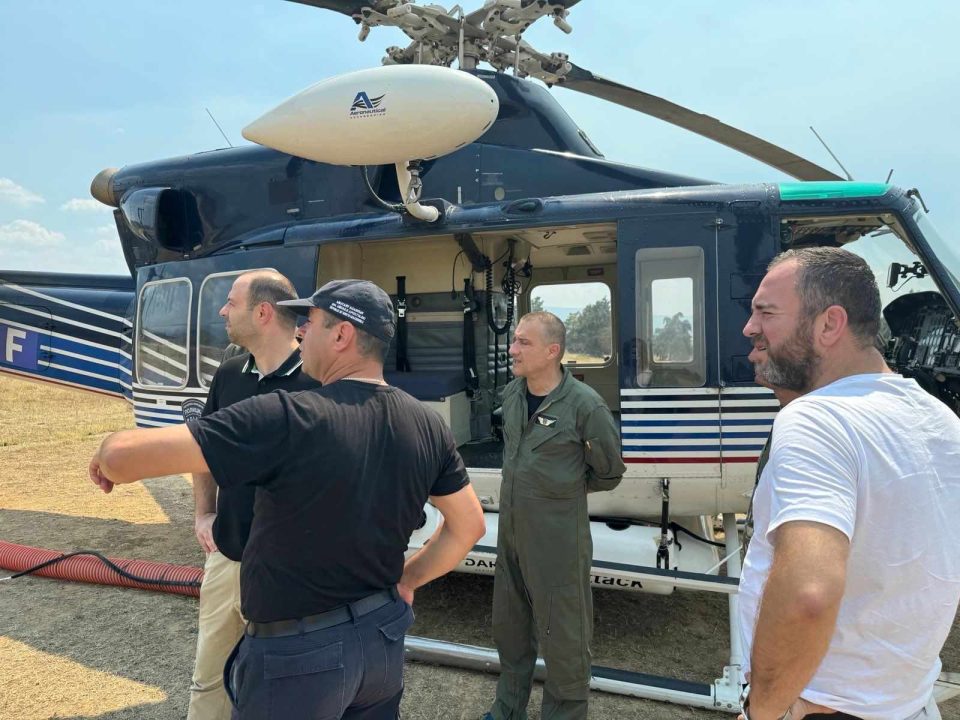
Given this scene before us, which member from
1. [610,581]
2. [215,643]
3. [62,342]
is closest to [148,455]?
[215,643]

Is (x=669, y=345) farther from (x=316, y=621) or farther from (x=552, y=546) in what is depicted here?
(x=316, y=621)

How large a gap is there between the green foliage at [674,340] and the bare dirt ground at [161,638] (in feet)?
5.52

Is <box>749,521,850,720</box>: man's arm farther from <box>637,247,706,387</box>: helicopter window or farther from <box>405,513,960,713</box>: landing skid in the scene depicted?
<box>637,247,706,387</box>: helicopter window

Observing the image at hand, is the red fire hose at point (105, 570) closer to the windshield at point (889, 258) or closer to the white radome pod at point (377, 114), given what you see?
the white radome pod at point (377, 114)

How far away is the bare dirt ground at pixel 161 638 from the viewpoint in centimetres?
300

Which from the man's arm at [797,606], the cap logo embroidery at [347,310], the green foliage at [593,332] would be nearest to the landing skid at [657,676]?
the man's arm at [797,606]

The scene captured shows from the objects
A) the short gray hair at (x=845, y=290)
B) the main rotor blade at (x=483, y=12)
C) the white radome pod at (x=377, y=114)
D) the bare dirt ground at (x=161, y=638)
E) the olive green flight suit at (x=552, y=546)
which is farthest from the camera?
the main rotor blade at (x=483, y=12)

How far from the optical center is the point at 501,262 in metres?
5.85

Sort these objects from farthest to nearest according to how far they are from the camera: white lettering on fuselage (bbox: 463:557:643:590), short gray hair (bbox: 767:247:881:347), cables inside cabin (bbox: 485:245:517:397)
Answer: cables inside cabin (bbox: 485:245:517:397) → white lettering on fuselage (bbox: 463:557:643:590) → short gray hair (bbox: 767:247:881:347)

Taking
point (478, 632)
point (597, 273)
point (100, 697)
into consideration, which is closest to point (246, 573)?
point (100, 697)

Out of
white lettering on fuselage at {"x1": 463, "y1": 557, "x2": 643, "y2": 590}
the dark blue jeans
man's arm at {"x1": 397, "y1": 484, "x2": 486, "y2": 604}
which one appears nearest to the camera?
the dark blue jeans

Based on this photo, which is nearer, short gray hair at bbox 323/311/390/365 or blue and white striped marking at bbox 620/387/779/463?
short gray hair at bbox 323/311/390/365

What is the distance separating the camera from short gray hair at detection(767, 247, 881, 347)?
1.20 m

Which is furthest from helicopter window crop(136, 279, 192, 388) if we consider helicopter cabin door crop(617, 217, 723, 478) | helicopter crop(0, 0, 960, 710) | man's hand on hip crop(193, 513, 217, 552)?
helicopter cabin door crop(617, 217, 723, 478)
